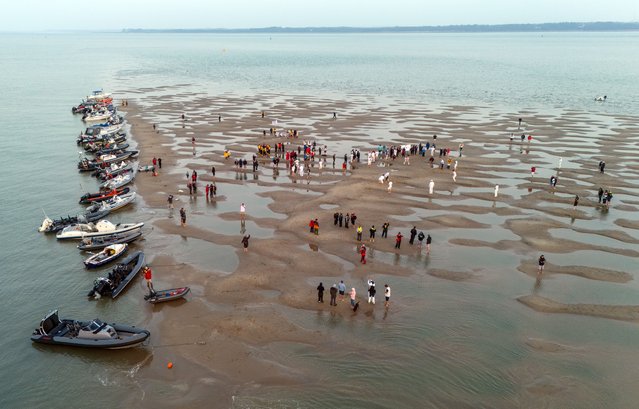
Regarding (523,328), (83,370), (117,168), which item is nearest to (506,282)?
(523,328)

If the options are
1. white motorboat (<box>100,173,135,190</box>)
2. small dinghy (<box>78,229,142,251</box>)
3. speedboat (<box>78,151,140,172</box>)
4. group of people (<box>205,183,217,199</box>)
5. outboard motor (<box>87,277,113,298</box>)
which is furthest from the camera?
speedboat (<box>78,151,140,172</box>)

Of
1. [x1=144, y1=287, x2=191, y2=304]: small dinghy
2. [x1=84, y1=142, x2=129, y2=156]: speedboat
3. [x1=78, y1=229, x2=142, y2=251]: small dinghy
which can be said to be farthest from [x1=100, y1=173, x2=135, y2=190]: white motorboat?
[x1=144, y1=287, x2=191, y2=304]: small dinghy

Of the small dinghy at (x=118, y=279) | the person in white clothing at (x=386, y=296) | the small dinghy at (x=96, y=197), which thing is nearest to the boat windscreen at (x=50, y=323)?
the small dinghy at (x=118, y=279)

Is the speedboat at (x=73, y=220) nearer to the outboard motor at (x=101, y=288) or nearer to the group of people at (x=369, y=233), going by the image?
the outboard motor at (x=101, y=288)

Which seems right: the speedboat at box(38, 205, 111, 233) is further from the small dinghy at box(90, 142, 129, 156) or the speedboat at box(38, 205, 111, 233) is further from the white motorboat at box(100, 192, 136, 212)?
the small dinghy at box(90, 142, 129, 156)

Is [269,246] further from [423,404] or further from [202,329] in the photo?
[423,404]

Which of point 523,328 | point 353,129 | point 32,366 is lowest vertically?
point 32,366

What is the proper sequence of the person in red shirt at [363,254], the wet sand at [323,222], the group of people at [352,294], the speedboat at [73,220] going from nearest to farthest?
the wet sand at [323,222] < the group of people at [352,294] < the person in red shirt at [363,254] < the speedboat at [73,220]
